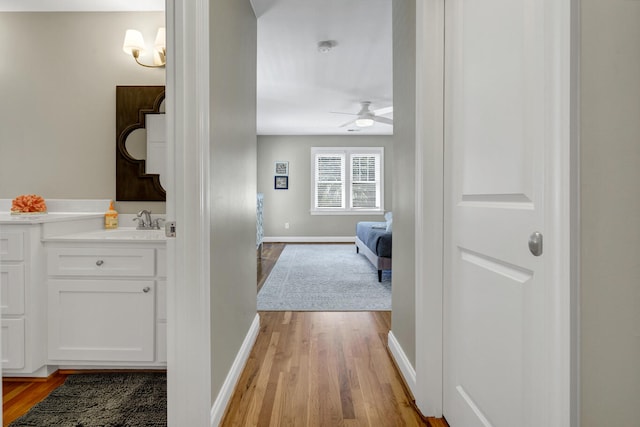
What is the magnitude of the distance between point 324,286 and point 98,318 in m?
2.47

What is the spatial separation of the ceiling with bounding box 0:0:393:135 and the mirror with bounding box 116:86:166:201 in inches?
24.1

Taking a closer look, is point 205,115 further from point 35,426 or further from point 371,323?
point 371,323

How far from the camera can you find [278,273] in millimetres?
4848

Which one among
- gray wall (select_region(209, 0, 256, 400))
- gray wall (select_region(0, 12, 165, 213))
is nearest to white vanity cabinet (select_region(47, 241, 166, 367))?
gray wall (select_region(209, 0, 256, 400))

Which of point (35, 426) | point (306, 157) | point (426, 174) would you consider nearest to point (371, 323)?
point (426, 174)

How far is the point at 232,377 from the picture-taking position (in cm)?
187

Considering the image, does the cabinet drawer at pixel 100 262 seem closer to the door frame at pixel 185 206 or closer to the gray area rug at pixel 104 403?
the gray area rug at pixel 104 403

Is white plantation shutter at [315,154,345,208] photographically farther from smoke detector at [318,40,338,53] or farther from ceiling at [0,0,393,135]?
smoke detector at [318,40,338,53]

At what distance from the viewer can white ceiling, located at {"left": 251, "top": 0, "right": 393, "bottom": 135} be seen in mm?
2871

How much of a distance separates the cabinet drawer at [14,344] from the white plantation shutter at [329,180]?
6.63 metres

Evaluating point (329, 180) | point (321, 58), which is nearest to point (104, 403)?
point (321, 58)

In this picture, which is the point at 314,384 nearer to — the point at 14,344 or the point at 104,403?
the point at 104,403

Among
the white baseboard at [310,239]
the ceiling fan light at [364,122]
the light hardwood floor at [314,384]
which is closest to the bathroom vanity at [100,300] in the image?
the light hardwood floor at [314,384]
